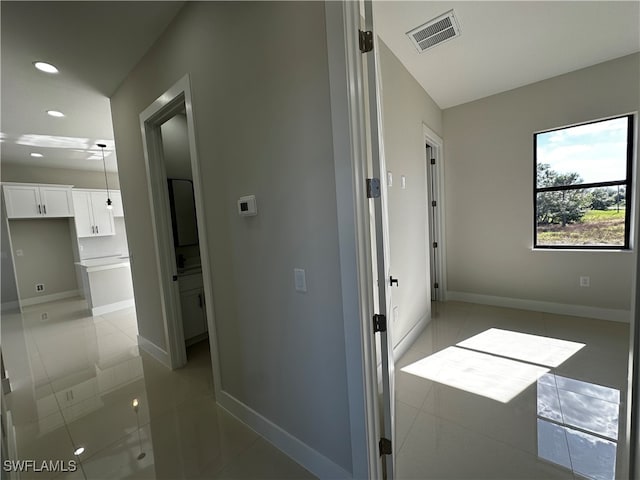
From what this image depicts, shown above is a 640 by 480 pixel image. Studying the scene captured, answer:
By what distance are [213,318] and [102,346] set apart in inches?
95.3

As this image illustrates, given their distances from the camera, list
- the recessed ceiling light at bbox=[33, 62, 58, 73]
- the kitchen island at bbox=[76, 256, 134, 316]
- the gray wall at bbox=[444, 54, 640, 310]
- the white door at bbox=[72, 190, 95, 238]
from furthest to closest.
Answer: the white door at bbox=[72, 190, 95, 238], the kitchen island at bbox=[76, 256, 134, 316], the gray wall at bbox=[444, 54, 640, 310], the recessed ceiling light at bbox=[33, 62, 58, 73]

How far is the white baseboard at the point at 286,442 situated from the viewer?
142 centimetres

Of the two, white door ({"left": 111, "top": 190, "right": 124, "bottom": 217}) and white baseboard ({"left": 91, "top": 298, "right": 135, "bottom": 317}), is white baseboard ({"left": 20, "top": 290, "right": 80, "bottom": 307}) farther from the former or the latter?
white baseboard ({"left": 91, "top": 298, "right": 135, "bottom": 317})

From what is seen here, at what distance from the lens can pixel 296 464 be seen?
60.4 inches

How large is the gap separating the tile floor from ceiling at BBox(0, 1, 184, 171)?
110 inches

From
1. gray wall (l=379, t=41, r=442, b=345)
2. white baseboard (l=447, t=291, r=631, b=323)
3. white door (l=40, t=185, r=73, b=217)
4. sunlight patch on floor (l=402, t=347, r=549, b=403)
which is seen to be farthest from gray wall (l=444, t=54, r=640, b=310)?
white door (l=40, t=185, r=73, b=217)

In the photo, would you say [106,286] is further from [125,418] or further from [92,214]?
[125,418]

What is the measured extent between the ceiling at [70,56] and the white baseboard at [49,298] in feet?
11.8

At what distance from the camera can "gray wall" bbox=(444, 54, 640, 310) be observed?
294cm

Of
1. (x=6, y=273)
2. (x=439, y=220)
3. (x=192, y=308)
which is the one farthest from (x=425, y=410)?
(x=6, y=273)

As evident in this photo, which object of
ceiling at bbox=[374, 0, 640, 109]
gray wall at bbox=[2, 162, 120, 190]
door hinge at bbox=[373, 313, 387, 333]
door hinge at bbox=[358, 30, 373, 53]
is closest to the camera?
door hinge at bbox=[358, 30, 373, 53]

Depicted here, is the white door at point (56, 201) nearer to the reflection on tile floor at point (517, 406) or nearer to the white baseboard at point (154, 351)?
the white baseboard at point (154, 351)

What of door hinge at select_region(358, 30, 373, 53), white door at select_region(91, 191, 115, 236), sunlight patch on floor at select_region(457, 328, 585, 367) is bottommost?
sunlight patch on floor at select_region(457, 328, 585, 367)

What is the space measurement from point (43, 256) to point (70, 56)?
5.60m
